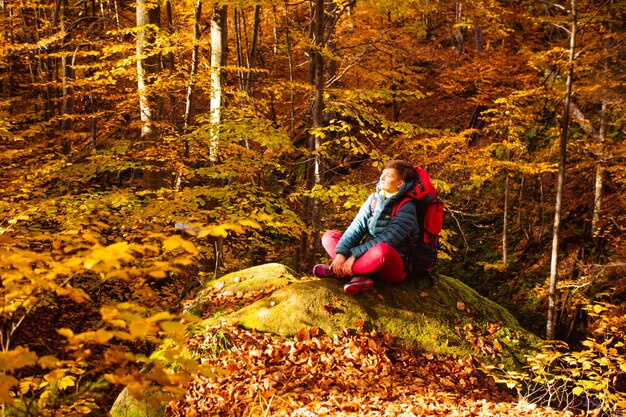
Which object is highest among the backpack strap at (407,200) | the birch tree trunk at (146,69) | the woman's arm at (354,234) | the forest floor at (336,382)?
the birch tree trunk at (146,69)

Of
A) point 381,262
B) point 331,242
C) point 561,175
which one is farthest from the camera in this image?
point 561,175

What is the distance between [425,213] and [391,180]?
644 mm

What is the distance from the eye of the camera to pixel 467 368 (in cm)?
447

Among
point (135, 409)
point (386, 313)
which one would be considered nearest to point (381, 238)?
point (386, 313)

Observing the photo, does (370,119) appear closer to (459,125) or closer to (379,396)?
(379,396)

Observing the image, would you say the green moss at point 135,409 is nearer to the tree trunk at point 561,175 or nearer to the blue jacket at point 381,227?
the blue jacket at point 381,227

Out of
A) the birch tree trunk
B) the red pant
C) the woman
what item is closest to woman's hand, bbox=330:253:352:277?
the woman

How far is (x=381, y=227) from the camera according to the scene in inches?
177

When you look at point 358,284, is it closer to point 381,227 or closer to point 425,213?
point 381,227

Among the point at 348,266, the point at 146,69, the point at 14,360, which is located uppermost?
the point at 146,69

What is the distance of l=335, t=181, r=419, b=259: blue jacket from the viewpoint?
4.33 metres

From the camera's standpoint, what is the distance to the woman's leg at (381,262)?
426 centimetres

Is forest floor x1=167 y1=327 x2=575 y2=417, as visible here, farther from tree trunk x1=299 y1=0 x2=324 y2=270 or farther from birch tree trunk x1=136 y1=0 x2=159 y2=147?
birch tree trunk x1=136 y1=0 x2=159 y2=147

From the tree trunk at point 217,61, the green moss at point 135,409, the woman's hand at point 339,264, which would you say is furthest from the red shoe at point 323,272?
the tree trunk at point 217,61
